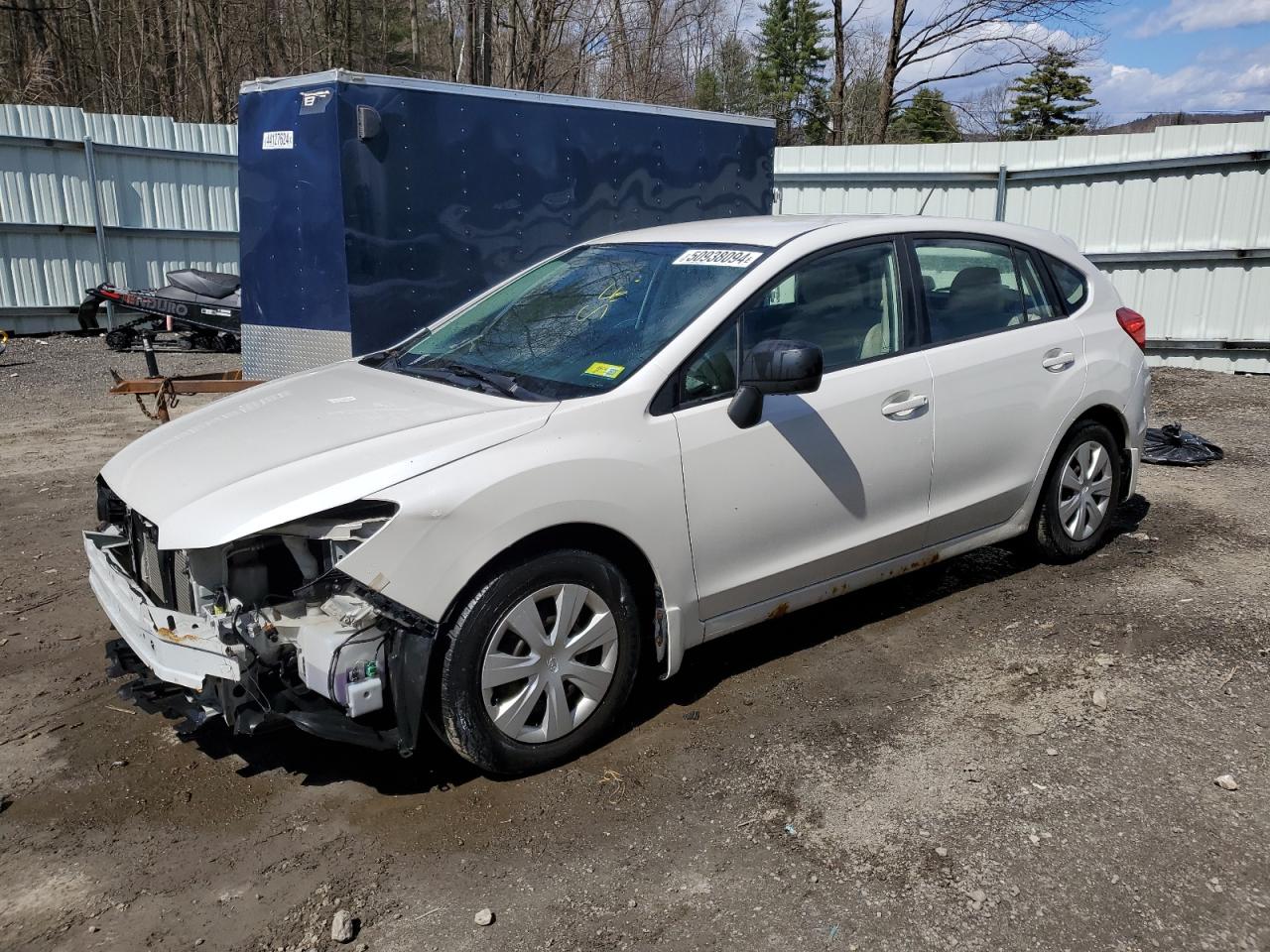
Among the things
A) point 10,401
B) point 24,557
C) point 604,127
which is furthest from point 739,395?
point 10,401

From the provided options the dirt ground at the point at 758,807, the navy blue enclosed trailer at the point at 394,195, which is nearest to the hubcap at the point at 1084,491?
the dirt ground at the point at 758,807

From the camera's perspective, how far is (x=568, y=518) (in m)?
3.41

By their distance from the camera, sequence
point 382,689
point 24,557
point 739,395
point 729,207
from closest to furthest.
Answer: point 382,689 → point 739,395 → point 24,557 → point 729,207

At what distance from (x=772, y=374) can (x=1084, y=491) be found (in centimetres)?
250

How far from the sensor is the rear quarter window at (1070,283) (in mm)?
5219

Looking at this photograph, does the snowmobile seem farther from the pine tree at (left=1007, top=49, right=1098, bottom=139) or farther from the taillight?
the pine tree at (left=1007, top=49, right=1098, bottom=139)

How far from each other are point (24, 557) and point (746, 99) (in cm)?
3257

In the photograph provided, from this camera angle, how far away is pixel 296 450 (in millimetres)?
3432

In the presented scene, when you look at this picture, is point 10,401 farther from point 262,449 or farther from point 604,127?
point 262,449

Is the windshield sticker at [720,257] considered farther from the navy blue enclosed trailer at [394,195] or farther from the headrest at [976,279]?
the navy blue enclosed trailer at [394,195]

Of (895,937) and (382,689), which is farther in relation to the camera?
(382,689)

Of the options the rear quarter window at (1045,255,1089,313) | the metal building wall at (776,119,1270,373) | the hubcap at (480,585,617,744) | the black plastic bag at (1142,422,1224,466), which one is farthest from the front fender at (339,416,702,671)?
the metal building wall at (776,119,1270,373)

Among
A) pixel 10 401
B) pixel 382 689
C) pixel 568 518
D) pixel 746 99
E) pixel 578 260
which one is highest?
pixel 746 99

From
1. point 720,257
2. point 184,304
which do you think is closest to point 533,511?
point 720,257
